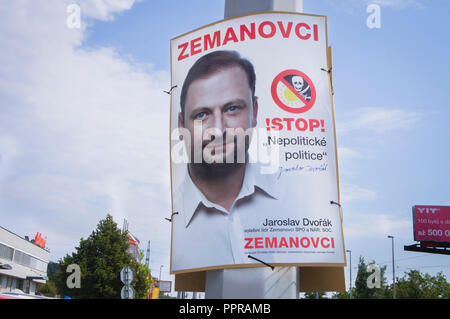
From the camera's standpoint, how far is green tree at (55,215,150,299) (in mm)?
39688

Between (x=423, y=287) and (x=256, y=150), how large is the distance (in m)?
50.3

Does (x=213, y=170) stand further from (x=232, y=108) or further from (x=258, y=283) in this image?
(x=258, y=283)

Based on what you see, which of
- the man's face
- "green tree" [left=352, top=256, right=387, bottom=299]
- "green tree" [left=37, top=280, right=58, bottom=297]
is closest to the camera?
the man's face

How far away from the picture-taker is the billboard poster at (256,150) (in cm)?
1659

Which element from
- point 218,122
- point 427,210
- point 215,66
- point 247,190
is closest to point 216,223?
point 247,190

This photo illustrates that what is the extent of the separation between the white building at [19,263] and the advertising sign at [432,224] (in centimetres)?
3963

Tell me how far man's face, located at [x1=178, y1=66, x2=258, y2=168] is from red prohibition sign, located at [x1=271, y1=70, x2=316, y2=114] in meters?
0.88

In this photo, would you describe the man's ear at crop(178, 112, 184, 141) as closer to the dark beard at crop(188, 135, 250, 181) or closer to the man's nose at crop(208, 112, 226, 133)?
the dark beard at crop(188, 135, 250, 181)

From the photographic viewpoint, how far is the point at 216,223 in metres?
17.5
